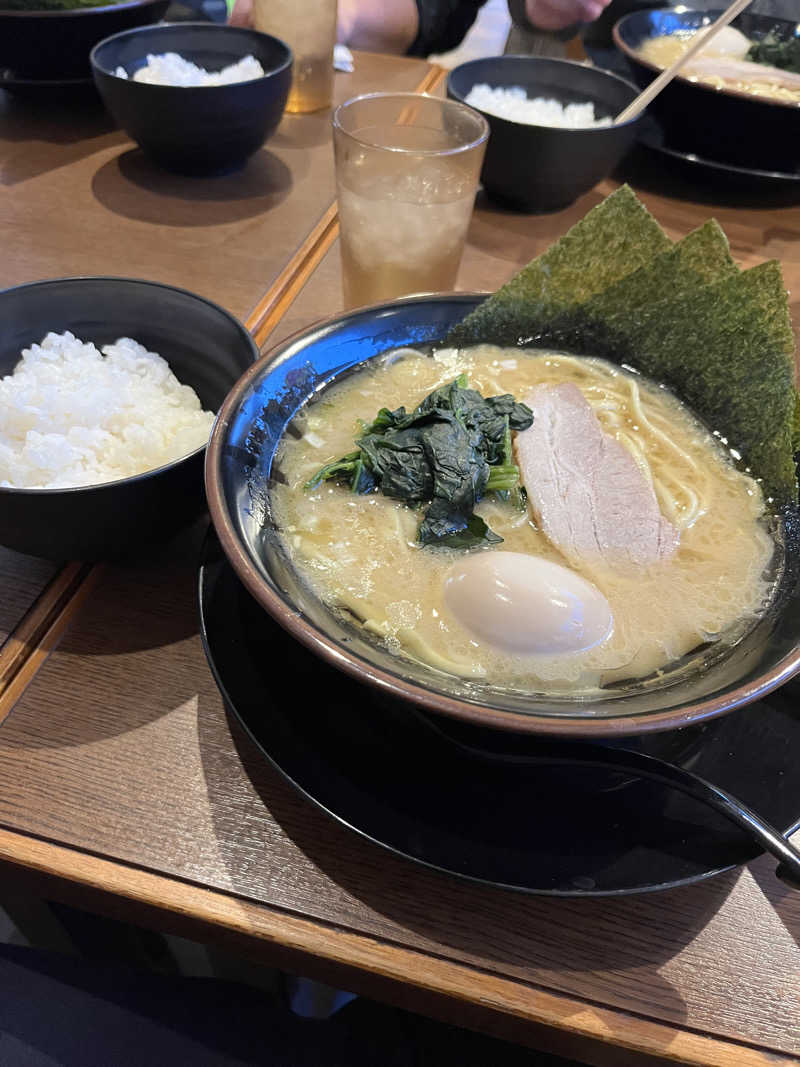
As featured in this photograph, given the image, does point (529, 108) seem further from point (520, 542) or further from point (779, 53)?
point (520, 542)

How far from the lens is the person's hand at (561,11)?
3.10 metres

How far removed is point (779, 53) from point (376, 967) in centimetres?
342

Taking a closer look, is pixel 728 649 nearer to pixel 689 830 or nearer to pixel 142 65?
pixel 689 830

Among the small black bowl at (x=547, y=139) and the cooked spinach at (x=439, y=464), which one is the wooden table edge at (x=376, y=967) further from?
the small black bowl at (x=547, y=139)

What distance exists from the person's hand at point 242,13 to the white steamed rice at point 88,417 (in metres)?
2.17

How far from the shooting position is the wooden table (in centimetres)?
83

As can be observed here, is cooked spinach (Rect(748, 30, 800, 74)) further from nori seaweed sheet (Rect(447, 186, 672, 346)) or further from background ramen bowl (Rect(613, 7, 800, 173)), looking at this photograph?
nori seaweed sheet (Rect(447, 186, 672, 346))

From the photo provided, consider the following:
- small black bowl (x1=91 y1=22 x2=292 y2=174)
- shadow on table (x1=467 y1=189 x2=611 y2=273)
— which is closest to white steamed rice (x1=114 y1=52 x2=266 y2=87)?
small black bowl (x1=91 y1=22 x2=292 y2=174)

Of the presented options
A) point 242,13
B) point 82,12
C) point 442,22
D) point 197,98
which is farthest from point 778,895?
point 442,22

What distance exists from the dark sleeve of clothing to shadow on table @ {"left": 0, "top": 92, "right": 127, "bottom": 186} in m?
1.81

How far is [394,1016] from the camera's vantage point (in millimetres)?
1367

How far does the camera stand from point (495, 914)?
0.89 meters

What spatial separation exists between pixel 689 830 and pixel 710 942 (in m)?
0.13

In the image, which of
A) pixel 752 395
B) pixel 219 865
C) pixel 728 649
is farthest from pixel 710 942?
pixel 752 395
